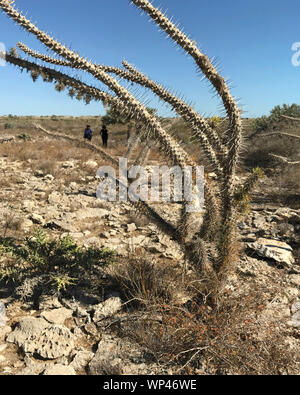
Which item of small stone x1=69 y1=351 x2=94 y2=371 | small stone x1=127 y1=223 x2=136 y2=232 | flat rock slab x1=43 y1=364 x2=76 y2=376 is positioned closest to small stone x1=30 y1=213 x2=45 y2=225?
small stone x1=127 y1=223 x2=136 y2=232

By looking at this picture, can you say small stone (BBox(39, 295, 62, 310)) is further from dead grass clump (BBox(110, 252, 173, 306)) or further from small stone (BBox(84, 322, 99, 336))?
dead grass clump (BBox(110, 252, 173, 306))

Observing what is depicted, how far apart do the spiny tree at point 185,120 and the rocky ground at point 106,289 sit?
595mm

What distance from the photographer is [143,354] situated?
7.62 feet

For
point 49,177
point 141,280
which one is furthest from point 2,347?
point 49,177

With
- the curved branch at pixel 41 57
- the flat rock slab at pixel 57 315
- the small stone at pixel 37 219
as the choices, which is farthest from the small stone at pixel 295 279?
the small stone at pixel 37 219

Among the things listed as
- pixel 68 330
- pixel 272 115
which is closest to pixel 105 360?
pixel 68 330

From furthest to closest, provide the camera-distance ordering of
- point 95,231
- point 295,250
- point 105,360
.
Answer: point 95,231 → point 295,250 → point 105,360

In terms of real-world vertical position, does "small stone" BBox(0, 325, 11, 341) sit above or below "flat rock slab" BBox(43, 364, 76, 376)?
above

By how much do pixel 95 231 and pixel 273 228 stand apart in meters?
3.32

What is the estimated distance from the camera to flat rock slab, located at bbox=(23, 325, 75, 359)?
7.50 feet

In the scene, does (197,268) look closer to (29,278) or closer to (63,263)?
(63,263)

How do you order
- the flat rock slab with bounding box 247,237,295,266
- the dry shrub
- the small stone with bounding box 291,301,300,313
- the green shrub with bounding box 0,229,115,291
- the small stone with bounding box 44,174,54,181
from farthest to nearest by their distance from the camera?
the small stone with bounding box 44,174,54,181, the flat rock slab with bounding box 247,237,295,266, the green shrub with bounding box 0,229,115,291, the small stone with bounding box 291,301,300,313, the dry shrub

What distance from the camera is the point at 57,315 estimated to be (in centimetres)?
275
